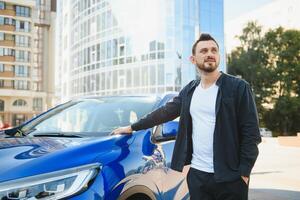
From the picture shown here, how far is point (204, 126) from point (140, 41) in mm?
39202

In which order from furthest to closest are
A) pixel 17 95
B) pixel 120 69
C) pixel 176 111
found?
pixel 17 95 → pixel 120 69 → pixel 176 111

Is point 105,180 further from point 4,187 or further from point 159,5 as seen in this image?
point 159,5

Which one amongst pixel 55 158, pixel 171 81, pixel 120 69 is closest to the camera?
pixel 55 158

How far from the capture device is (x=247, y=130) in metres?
2.69

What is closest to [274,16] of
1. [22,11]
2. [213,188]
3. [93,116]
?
[22,11]

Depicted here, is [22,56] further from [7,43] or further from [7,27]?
[7,27]

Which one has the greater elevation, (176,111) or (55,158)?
(176,111)

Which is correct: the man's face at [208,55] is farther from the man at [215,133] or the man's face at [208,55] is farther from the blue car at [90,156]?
the blue car at [90,156]

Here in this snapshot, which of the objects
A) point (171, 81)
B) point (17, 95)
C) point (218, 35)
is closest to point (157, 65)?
point (171, 81)

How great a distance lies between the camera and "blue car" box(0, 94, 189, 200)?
2.44 metres

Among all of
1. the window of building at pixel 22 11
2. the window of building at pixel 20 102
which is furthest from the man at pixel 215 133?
the window of building at pixel 22 11

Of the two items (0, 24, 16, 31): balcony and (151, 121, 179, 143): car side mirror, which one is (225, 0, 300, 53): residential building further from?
(151, 121, 179, 143): car side mirror

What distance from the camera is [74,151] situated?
8.87 feet

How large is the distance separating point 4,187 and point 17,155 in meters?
0.39
